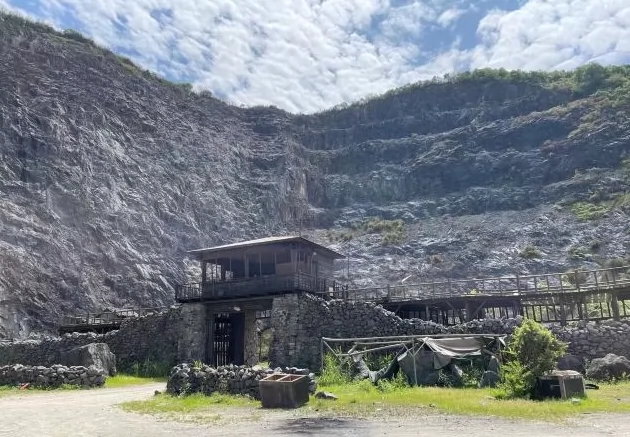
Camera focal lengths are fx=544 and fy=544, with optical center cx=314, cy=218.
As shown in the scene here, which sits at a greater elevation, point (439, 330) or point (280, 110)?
point (280, 110)

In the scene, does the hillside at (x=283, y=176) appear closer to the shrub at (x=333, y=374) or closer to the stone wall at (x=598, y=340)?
the shrub at (x=333, y=374)

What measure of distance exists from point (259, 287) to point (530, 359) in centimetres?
1883

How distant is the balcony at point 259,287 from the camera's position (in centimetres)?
3055

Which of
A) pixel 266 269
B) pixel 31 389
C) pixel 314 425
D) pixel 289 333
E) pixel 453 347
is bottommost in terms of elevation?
pixel 314 425

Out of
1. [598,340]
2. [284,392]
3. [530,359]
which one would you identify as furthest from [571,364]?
[284,392]

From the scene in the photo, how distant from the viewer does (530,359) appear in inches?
601

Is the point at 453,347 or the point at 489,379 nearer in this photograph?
the point at 489,379

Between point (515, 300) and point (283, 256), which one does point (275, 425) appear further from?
point (515, 300)

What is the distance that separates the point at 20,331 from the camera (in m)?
38.5

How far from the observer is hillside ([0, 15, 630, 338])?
4812cm

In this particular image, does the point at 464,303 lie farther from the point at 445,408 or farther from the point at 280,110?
the point at 280,110

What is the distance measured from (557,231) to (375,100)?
42315 millimetres

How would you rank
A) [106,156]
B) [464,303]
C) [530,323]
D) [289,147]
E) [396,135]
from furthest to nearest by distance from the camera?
1. [396,135]
2. [289,147]
3. [106,156]
4. [464,303]
5. [530,323]

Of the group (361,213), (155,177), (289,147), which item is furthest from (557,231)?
(155,177)
